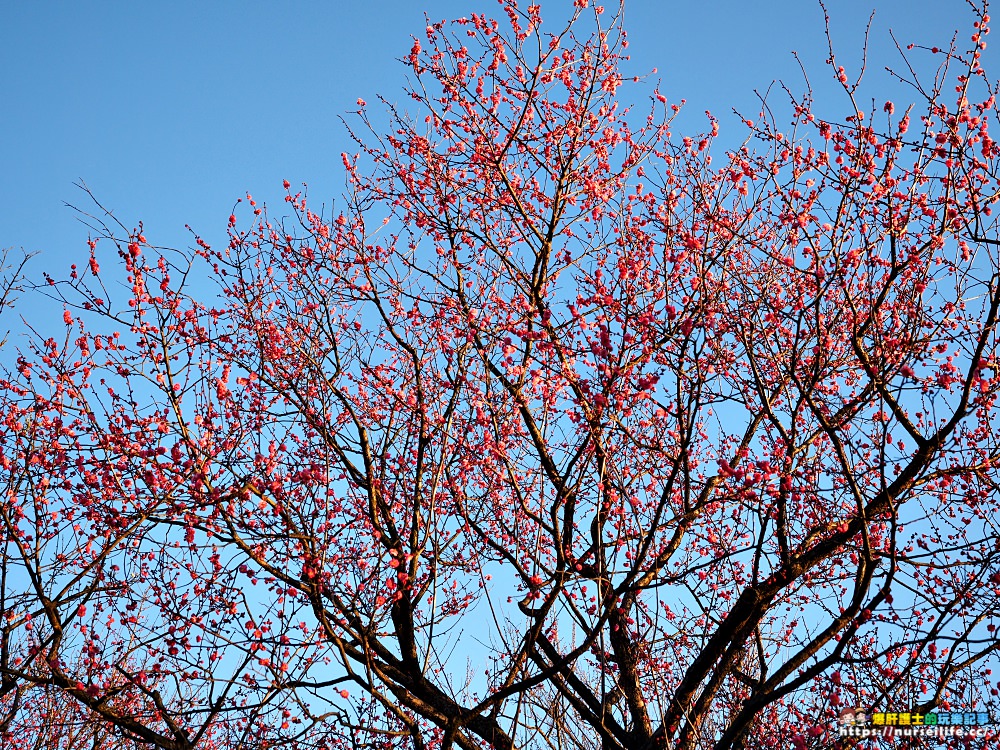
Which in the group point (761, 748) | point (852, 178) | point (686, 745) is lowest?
point (686, 745)

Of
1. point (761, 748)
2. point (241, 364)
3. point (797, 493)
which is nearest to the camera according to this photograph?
point (797, 493)

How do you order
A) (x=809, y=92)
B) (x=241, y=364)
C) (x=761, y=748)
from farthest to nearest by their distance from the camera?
(x=761, y=748) < (x=241, y=364) < (x=809, y=92)

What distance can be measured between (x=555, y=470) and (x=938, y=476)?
2.85 meters

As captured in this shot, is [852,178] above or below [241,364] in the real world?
above

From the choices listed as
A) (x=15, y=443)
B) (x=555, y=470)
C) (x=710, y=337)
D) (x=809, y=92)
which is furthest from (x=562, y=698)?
(x=809, y=92)

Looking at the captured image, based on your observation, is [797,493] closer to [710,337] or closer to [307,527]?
[710,337]

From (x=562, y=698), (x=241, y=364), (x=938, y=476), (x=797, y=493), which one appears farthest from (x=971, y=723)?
(x=241, y=364)

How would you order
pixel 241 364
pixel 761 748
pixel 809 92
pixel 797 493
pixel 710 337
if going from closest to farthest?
pixel 710 337
pixel 797 493
pixel 809 92
pixel 241 364
pixel 761 748

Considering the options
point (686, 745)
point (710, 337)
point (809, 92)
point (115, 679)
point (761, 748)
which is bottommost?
point (115, 679)

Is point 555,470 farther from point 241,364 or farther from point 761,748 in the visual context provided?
point 761,748

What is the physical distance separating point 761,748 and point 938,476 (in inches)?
164

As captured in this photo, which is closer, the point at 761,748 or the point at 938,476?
the point at 938,476

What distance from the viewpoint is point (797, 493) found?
21.4 feet

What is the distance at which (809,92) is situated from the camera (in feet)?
23.0
